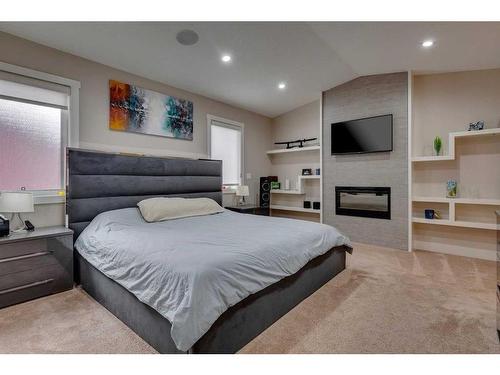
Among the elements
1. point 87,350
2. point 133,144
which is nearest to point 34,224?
point 133,144

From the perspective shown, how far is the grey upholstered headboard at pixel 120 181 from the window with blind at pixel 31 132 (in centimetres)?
32

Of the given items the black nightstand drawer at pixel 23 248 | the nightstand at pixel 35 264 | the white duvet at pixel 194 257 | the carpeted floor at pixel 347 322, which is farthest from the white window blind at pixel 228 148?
the carpeted floor at pixel 347 322

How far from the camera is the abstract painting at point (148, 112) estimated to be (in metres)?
3.43

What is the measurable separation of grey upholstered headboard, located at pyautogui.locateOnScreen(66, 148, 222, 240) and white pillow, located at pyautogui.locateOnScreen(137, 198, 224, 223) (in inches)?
12.0

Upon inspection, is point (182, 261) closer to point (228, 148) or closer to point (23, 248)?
point (23, 248)

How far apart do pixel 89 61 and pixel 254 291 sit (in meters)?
3.26

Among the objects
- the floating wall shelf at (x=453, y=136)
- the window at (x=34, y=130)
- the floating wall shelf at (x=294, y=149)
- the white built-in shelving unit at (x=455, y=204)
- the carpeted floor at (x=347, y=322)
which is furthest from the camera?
A: the floating wall shelf at (x=294, y=149)

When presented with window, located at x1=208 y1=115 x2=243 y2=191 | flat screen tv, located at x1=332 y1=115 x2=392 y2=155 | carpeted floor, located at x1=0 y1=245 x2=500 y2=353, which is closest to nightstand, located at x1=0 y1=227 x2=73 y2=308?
carpeted floor, located at x1=0 y1=245 x2=500 y2=353

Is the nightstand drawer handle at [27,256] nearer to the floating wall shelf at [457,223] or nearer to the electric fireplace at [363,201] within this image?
the electric fireplace at [363,201]

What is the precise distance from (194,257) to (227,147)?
358 cm

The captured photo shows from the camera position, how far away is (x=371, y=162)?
4383 mm

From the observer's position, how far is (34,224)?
2.80 metres

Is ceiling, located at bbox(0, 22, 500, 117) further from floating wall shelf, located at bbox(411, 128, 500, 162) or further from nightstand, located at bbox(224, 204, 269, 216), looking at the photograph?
nightstand, located at bbox(224, 204, 269, 216)
